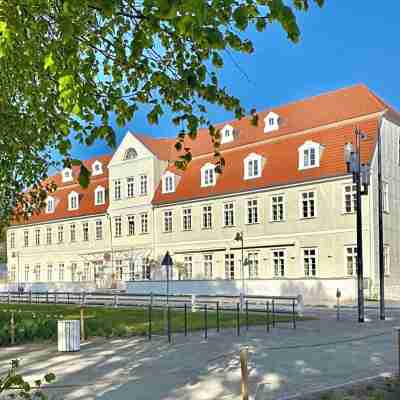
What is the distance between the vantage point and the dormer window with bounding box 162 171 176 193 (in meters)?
50.9

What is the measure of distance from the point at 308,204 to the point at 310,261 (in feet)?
11.8

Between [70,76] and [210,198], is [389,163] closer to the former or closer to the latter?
[210,198]

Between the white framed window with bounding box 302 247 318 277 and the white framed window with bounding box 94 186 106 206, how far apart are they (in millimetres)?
22959

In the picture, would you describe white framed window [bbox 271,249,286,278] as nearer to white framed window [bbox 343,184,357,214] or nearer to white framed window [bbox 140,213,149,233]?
white framed window [bbox 343,184,357,214]

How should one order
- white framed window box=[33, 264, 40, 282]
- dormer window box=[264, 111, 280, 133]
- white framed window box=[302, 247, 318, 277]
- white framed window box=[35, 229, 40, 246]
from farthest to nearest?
white framed window box=[35, 229, 40, 246], white framed window box=[33, 264, 40, 282], dormer window box=[264, 111, 280, 133], white framed window box=[302, 247, 318, 277]

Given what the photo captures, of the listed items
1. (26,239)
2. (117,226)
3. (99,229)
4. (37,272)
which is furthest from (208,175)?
(26,239)

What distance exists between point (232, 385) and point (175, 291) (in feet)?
120

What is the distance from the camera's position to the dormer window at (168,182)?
167ft

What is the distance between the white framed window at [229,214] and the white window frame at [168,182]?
6021 millimetres

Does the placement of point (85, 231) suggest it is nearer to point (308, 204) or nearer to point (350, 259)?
point (308, 204)

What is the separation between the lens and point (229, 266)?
45.4m

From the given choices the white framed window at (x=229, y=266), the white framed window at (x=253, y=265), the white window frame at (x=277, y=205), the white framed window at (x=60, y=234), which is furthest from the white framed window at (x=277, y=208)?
the white framed window at (x=60, y=234)

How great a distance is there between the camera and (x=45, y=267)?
62.5 meters

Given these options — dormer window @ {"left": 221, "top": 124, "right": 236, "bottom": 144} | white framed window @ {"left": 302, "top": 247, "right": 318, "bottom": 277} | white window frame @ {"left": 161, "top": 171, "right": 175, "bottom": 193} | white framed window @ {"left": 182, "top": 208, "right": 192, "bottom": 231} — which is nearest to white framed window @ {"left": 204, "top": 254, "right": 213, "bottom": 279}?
white framed window @ {"left": 182, "top": 208, "right": 192, "bottom": 231}
